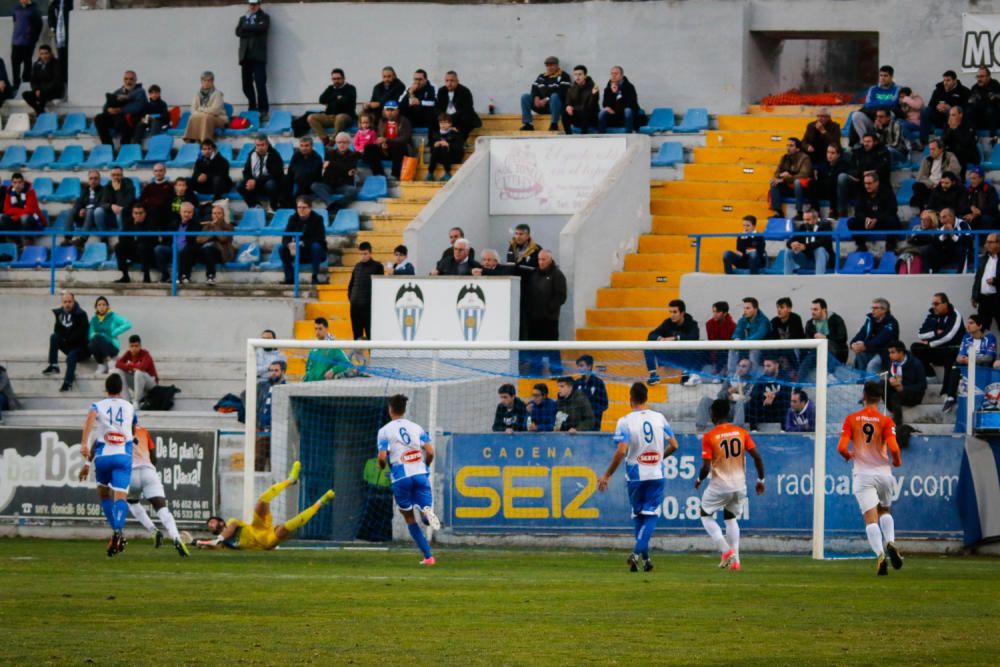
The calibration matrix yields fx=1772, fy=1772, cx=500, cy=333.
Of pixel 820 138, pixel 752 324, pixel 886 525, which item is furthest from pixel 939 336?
pixel 886 525

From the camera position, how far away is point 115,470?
18.4 meters

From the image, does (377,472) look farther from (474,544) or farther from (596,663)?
(596,663)

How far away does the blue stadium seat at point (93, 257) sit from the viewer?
28766 mm

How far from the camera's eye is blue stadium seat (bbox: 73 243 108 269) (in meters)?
28.8

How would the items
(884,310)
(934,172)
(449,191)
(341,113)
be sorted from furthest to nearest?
(341,113) → (449,191) → (934,172) → (884,310)

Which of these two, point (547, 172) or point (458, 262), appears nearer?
point (458, 262)

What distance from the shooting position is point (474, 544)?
68.8 ft

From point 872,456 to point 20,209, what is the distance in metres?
17.1

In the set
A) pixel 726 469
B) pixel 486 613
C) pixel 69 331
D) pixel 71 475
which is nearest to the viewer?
pixel 486 613

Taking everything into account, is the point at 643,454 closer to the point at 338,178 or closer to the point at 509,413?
the point at 509,413

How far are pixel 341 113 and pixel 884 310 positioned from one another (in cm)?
1140

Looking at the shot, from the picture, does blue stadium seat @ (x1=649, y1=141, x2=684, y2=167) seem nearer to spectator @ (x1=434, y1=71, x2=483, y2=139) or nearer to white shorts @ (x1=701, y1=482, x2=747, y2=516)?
spectator @ (x1=434, y1=71, x2=483, y2=139)

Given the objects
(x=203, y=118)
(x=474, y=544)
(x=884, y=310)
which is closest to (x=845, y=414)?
(x=884, y=310)

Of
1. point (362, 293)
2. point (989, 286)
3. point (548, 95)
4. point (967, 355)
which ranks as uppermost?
point (548, 95)
